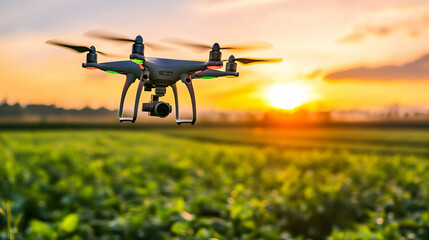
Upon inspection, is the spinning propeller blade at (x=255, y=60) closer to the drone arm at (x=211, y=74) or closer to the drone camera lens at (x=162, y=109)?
the drone arm at (x=211, y=74)

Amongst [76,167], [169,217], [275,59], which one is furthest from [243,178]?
[275,59]

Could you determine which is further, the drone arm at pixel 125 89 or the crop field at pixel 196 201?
the crop field at pixel 196 201

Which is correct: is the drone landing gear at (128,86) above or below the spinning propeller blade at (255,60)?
below

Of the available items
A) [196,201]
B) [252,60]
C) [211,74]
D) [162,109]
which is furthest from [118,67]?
[196,201]

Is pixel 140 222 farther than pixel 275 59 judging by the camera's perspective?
Yes

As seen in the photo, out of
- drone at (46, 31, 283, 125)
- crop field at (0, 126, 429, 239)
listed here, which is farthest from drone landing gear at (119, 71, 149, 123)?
crop field at (0, 126, 429, 239)

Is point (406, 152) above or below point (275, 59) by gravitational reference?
below

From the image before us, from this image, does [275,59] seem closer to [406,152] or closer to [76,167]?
[76,167]

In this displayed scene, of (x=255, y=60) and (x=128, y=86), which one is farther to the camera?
(x=255, y=60)

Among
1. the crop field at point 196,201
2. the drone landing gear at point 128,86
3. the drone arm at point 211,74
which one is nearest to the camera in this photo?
the drone landing gear at point 128,86

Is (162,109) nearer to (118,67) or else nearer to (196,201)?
(118,67)

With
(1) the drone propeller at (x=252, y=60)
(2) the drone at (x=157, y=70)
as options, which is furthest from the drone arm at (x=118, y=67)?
(1) the drone propeller at (x=252, y=60)
